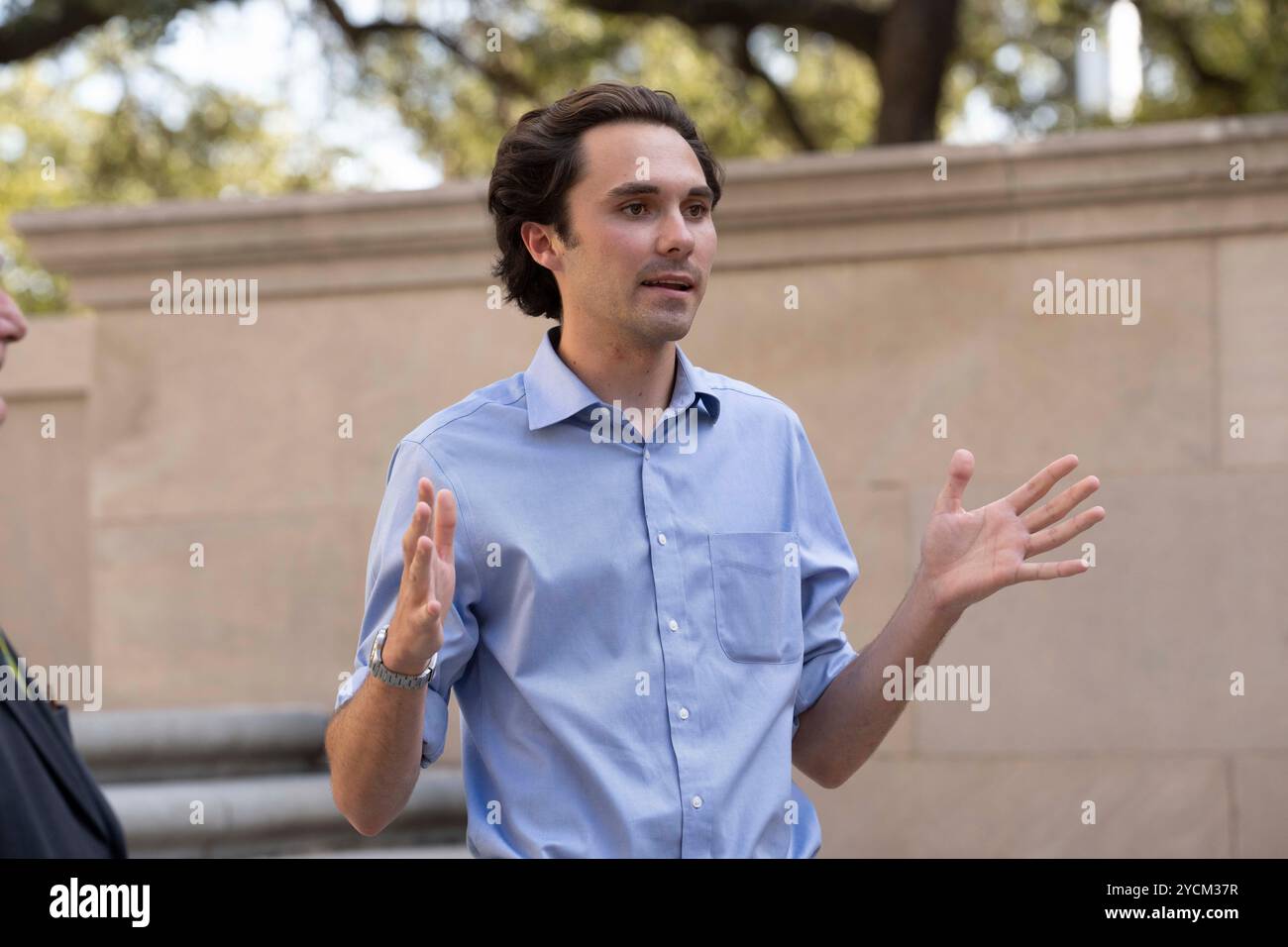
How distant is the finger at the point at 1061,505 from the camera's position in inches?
103

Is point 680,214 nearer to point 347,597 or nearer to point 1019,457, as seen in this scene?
point 1019,457

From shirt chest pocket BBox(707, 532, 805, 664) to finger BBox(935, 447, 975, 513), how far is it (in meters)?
0.29

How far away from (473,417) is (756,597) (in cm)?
58

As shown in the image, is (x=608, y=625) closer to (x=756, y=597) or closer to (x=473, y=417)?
(x=756, y=597)

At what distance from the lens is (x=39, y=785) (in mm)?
2701

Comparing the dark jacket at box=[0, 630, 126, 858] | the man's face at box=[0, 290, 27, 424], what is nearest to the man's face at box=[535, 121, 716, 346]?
the man's face at box=[0, 290, 27, 424]

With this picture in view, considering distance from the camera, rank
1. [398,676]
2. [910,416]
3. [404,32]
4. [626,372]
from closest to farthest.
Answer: [398,676] → [626,372] → [910,416] → [404,32]

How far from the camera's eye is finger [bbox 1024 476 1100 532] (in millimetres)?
2611

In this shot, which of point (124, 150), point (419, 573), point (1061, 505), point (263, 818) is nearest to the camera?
point (419, 573)

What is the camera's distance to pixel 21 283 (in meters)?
18.1

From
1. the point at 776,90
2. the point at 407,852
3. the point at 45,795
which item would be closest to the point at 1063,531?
the point at 45,795
